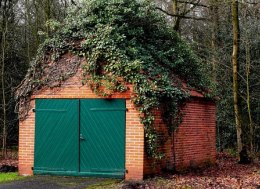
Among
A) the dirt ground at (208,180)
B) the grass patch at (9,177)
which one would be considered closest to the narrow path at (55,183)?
the grass patch at (9,177)

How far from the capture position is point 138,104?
42.3 feet

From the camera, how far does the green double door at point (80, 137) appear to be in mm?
13102

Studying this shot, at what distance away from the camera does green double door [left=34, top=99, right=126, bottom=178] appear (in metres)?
13.1

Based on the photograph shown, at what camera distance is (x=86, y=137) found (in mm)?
13406

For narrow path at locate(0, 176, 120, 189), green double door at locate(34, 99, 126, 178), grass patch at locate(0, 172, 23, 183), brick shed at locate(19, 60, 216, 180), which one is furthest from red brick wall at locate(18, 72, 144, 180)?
narrow path at locate(0, 176, 120, 189)

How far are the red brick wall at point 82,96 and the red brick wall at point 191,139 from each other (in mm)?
345

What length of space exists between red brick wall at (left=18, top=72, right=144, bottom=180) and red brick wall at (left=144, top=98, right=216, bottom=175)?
345mm

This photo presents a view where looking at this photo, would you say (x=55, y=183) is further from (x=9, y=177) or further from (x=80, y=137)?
(x=9, y=177)

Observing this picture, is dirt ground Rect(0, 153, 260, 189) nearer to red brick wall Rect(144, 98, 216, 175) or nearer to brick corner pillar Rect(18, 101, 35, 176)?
red brick wall Rect(144, 98, 216, 175)

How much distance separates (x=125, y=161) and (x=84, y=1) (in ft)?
18.5

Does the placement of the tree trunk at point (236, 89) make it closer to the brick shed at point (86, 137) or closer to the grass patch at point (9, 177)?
the brick shed at point (86, 137)

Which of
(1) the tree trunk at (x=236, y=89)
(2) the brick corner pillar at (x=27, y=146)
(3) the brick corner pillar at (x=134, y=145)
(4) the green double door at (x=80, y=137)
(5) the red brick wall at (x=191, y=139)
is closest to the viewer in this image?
(3) the brick corner pillar at (x=134, y=145)

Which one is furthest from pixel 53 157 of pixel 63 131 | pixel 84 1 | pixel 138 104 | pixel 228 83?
pixel 228 83

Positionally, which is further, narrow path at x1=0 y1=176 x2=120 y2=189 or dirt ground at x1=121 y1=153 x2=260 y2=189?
narrow path at x1=0 y1=176 x2=120 y2=189
